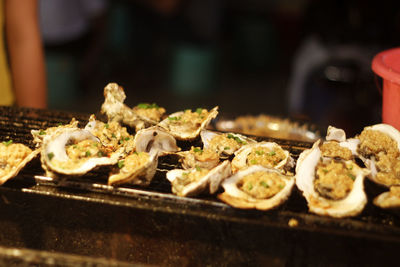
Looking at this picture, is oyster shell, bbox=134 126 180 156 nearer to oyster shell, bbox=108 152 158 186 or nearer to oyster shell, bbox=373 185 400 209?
oyster shell, bbox=108 152 158 186

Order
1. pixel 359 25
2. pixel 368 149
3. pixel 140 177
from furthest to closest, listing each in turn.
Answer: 1. pixel 359 25
2. pixel 368 149
3. pixel 140 177

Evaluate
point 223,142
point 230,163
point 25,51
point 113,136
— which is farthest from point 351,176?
point 25,51

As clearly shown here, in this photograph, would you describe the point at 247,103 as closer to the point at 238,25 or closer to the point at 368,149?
the point at 238,25

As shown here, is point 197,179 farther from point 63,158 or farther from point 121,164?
point 63,158

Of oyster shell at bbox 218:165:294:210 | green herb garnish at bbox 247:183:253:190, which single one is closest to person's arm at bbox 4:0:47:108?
oyster shell at bbox 218:165:294:210

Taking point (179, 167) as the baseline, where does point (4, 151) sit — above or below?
above

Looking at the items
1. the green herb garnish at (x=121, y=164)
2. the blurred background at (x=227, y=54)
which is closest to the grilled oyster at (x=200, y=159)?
the green herb garnish at (x=121, y=164)

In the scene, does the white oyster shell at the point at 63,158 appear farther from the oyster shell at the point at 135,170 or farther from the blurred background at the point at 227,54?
the blurred background at the point at 227,54

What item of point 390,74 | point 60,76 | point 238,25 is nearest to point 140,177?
point 390,74
